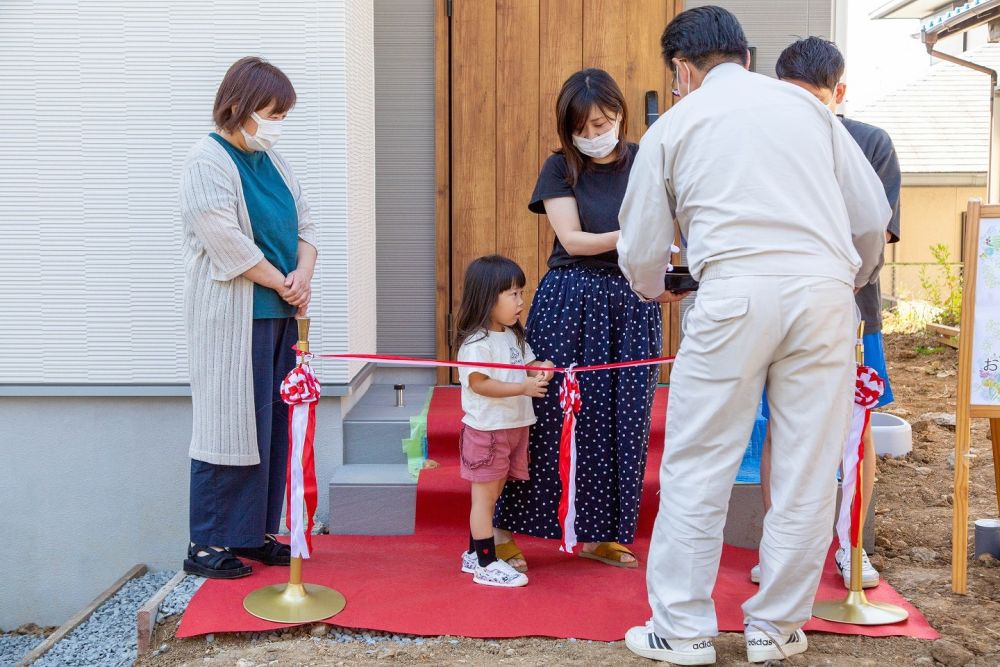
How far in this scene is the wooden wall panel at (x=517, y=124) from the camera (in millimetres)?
5078

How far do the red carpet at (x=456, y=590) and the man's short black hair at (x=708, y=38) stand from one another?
1.69 meters

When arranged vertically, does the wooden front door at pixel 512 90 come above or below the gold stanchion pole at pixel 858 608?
above

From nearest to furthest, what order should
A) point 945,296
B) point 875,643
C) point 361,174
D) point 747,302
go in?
point 747,302
point 875,643
point 361,174
point 945,296

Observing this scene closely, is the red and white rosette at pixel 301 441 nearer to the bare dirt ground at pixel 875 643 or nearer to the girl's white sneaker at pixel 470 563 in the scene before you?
the bare dirt ground at pixel 875 643

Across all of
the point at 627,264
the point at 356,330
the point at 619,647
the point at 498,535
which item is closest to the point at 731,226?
the point at 627,264

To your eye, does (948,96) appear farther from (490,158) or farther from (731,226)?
(731,226)

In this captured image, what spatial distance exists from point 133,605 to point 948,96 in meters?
20.7

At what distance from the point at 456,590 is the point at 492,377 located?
2.38 ft

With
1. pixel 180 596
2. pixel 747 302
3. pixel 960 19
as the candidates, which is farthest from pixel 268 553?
pixel 960 19

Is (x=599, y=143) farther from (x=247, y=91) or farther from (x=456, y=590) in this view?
(x=456, y=590)

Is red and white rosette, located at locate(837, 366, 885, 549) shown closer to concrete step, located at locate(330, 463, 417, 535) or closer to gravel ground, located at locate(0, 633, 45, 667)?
concrete step, located at locate(330, 463, 417, 535)

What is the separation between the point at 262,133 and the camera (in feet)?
10.7

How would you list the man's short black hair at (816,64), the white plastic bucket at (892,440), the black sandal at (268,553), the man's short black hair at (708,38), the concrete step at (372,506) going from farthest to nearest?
the white plastic bucket at (892,440) < the concrete step at (372,506) < the black sandal at (268,553) < the man's short black hair at (816,64) < the man's short black hair at (708,38)

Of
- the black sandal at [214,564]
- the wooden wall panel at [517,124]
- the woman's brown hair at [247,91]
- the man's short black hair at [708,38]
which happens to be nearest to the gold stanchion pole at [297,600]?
the black sandal at [214,564]
